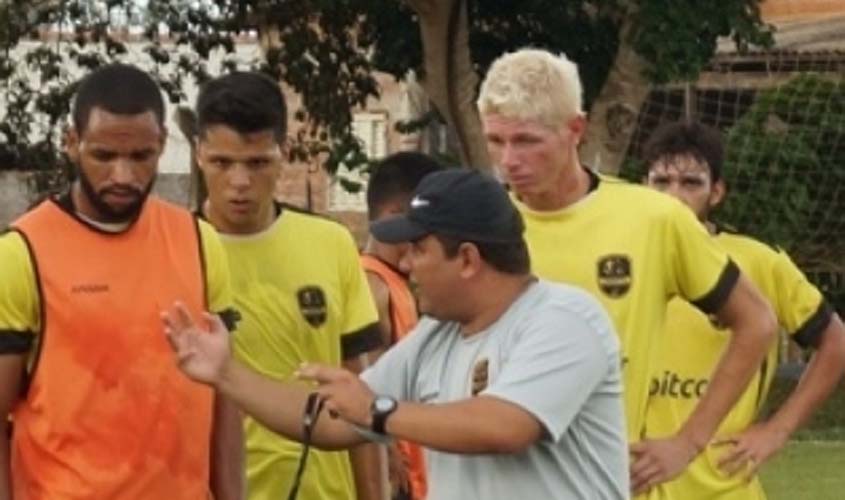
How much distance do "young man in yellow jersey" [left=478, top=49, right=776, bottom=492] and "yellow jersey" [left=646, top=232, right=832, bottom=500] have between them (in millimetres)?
954

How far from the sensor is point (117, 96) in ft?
21.4

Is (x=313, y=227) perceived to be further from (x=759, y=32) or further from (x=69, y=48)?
(x=69, y=48)

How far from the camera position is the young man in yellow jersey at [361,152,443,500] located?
893cm

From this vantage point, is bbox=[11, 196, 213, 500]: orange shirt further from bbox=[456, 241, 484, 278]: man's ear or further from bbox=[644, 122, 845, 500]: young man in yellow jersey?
bbox=[644, 122, 845, 500]: young man in yellow jersey

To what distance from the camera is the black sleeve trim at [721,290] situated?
7453 millimetres

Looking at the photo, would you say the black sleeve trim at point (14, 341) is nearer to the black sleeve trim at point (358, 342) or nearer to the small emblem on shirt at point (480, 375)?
the small emblem on shirt at point (480, 375)

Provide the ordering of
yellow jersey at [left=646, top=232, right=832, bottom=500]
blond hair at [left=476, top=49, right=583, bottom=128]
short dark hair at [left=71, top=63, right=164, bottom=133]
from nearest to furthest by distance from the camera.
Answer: short dark hair at [left=71, top=63, right=164, bottom=133] < blond hair at [left=476, top=49, right=583, bottom=128] < yellow jersey at [left=646, top=232, right=832, bottom=500]

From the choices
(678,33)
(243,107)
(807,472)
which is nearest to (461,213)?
(243,107)

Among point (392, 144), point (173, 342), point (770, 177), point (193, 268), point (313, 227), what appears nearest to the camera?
point (173, 342)

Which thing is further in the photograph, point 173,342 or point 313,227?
point 313,227

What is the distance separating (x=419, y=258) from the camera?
19.0ft

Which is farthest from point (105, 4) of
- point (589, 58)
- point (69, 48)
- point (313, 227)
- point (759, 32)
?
point (313, 227)

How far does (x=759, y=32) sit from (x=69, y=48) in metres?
7.77

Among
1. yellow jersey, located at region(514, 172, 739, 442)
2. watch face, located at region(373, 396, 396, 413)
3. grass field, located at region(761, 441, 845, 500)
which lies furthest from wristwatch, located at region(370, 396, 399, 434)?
grass field, located at region(761, 441, 845, 500)
